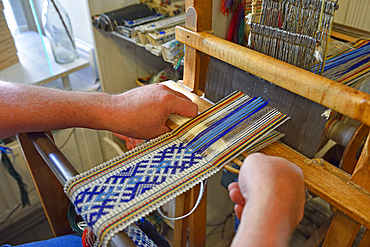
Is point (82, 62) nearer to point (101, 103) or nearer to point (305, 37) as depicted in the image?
point (101, 103)

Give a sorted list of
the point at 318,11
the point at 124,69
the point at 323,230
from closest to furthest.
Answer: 1. the point at 318,11
2. the point at 323,230
3. the point at 124,69

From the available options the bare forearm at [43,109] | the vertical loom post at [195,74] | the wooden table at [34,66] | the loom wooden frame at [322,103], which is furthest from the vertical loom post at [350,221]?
the wooden table at [34,66]

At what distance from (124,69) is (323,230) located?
4.29ft

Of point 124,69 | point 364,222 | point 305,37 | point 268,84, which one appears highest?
point 305,37

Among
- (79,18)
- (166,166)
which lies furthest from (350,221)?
(79,18)

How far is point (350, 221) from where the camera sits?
1.99ft

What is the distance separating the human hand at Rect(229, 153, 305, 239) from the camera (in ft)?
1.46

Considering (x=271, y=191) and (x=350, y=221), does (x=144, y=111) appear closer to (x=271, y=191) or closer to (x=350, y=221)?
(x=271, y=191)

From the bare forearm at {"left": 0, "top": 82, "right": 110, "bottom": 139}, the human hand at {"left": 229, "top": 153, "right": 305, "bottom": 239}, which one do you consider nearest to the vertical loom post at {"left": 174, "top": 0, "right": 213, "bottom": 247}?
the bare forearm at {"left": 0, "top": 82, "right": 110, "bottom": 139}

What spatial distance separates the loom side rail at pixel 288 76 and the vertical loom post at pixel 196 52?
0.09ft

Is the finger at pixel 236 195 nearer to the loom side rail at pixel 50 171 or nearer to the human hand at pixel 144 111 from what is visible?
the loom side rail at pixel 50 171

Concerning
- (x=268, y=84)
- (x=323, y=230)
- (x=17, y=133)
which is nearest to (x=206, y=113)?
(x=268, y=84)

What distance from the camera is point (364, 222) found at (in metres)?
0.56

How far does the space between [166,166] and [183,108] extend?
19 cm
